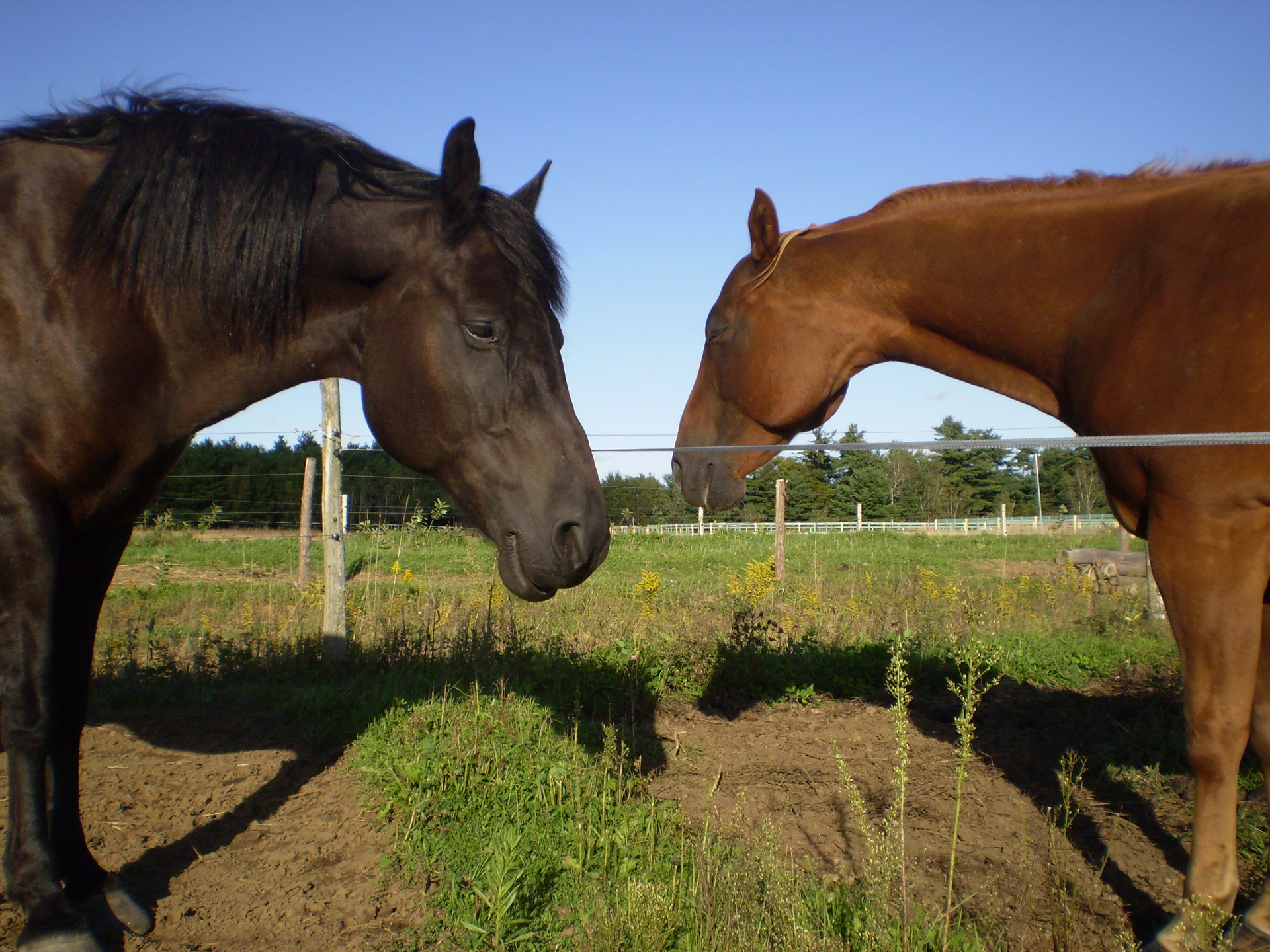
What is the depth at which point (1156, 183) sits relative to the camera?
100 inches

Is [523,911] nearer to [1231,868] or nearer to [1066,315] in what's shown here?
[1231,868]

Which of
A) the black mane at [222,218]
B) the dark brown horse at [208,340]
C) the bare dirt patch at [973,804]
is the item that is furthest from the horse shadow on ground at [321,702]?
the black mane at [222,218]

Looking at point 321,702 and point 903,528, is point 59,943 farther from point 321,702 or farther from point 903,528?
point 903,528

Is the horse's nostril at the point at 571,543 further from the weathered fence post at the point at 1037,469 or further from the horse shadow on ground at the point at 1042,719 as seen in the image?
the weathered fence post at the point at 1037,469

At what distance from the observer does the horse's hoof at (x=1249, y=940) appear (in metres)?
2.18

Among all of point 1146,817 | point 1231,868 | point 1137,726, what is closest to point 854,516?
point 1137,726

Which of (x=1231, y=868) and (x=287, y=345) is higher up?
(x=287, y=345)

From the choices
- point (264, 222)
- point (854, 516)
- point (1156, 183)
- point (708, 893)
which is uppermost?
point (1156, 183)

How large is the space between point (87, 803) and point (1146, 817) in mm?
4710

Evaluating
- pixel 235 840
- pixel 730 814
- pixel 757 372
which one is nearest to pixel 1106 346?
pixel 757 372

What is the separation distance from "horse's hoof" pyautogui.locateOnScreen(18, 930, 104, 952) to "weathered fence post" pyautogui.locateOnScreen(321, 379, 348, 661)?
354cm

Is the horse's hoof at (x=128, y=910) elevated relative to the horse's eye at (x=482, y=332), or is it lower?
lower

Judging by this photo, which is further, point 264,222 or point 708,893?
point 264,222

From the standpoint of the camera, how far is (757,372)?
328 cm
